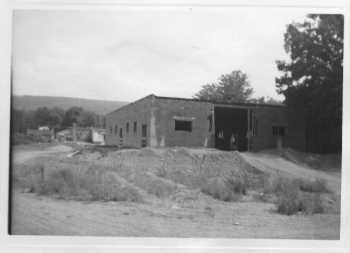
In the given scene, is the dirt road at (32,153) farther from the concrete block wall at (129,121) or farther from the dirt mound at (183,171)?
the concrete block wall at (129,121)

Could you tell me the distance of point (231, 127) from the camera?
236 inches

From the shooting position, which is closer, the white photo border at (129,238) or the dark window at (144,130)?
the white photo border at (129,238)

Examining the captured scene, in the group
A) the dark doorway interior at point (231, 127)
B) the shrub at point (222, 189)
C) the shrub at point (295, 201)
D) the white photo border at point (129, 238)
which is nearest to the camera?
the white photo border at point (129, 238)

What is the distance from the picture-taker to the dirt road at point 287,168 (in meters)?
4.85

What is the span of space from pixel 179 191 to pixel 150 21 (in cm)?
251

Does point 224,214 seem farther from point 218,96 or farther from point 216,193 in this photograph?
point 218,96

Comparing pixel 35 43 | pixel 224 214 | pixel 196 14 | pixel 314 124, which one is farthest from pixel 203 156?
pixel 35 43

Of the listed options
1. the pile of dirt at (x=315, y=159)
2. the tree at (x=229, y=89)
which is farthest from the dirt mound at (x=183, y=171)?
the tree at (x=229, y=89)

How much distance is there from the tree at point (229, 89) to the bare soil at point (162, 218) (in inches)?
63.4

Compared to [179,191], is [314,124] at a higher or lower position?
higher

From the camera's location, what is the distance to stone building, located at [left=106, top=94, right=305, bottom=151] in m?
5.50

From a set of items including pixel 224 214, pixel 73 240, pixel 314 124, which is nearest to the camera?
pixel 73 240

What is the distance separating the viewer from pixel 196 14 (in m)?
4.59

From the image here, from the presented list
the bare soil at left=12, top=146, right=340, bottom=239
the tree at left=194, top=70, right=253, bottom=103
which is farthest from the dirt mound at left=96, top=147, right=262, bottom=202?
the tree at left=194, top=70, right=253, bottom=103
